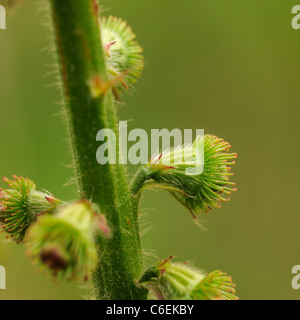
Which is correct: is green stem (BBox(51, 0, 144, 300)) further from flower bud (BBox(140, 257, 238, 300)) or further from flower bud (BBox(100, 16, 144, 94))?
flower bud (BBox(100, 16, 144, 94))

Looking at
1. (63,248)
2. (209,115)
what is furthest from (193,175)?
(209,115)

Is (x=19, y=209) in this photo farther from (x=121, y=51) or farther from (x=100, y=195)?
(x=121, y=51)

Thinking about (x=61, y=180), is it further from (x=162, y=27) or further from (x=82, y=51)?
(x=82, y=51)

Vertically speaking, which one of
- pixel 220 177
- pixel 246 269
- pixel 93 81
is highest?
pixel 93 81

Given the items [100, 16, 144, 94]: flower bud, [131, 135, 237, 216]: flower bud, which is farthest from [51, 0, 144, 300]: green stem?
[100, 16, 144, 94]: flower bud

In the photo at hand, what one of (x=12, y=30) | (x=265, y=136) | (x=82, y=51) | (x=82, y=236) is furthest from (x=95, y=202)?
(x=265, y=136)

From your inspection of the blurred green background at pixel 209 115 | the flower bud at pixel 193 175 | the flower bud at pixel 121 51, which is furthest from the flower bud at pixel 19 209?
the blurred green background at pixel 209 115

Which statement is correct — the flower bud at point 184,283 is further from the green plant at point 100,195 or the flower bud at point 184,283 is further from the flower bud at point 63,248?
the flower bud at point 63,248
